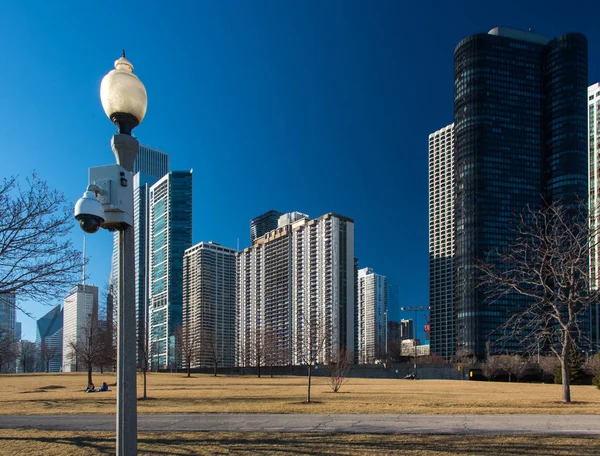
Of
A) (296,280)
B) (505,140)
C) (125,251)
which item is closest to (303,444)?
(125,251)

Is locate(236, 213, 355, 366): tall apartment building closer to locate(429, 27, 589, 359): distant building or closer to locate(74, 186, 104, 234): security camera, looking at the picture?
locate(429, 27, 589, 359): distant building

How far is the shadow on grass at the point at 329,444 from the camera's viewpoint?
34.1 ft

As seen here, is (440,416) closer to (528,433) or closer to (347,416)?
(347,416)

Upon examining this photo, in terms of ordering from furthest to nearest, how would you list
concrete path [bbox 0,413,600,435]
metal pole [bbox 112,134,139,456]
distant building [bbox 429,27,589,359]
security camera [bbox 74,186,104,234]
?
distant building [bbox 429,27,589,359], concrete path [bbox 0,413,600,435], metal pole [bbox 112,134,139,456], security camera [bbox 74,186,104,234]

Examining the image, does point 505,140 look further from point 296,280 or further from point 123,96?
point 123,96

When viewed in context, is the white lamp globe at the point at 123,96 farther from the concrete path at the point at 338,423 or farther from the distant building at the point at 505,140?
the distant building at the point at 505,140

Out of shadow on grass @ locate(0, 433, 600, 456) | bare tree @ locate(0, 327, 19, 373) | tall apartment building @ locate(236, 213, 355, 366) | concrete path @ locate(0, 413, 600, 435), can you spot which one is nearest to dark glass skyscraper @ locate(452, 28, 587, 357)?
tall apartment building @ locate(236, 213, 355, 366)

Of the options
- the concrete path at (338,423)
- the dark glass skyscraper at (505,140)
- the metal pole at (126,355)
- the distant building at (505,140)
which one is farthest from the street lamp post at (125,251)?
the distant building at (505,140)

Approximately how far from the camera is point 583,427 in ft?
44.9

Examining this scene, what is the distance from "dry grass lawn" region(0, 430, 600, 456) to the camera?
10.4 metres

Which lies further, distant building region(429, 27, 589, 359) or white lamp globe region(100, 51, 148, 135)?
distant building region(429, 27, 589, 359)

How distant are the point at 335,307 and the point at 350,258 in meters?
18.7

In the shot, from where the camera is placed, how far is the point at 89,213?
17.3 feet

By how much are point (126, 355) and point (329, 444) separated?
22.9ft
